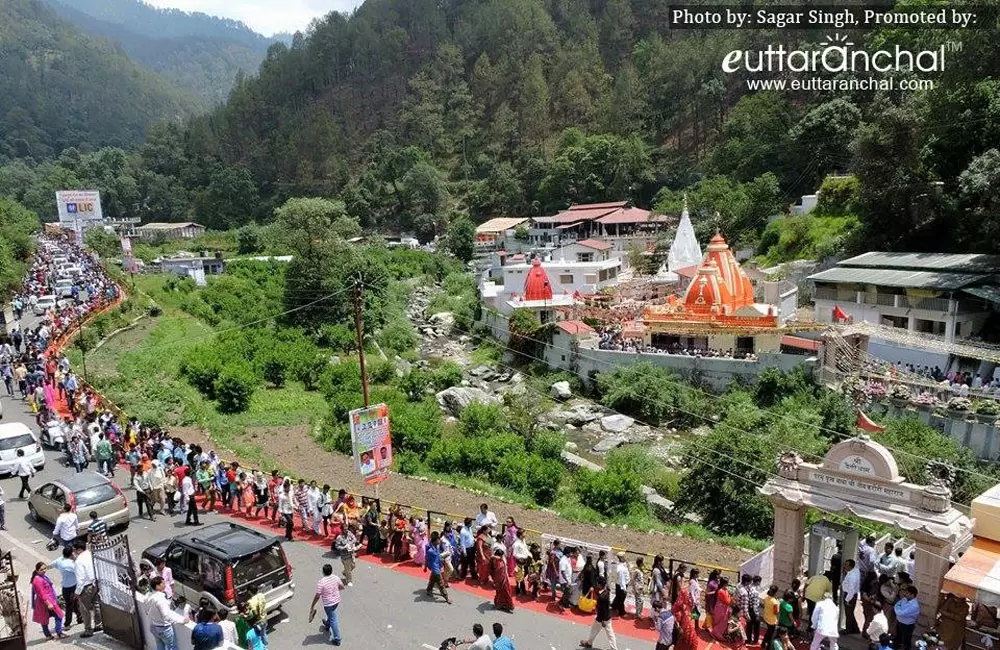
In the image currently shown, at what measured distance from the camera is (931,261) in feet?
112

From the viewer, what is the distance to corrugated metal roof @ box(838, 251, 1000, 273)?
105ft

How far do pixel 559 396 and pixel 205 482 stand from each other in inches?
893

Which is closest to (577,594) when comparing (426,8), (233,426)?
(233,426)

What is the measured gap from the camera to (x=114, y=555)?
11008 millimetres

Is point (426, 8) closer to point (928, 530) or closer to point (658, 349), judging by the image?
point (658, 349)

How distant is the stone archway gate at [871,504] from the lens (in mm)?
10969

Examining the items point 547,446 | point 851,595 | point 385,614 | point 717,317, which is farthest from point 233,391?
point 851,595

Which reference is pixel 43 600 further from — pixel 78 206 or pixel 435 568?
pixel 78 206

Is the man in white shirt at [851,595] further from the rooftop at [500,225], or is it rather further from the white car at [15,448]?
the rooftop at [500,225]

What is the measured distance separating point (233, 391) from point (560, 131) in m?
86.5

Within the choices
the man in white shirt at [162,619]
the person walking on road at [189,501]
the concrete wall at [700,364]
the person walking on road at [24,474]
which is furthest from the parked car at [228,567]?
the concrete wall at [700,364]

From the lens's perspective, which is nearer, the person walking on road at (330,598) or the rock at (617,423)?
the person walking on road at (330,598)

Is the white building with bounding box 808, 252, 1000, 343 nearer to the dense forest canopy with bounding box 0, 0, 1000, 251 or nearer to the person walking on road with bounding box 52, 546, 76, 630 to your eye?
the dense forest canopy with bounding box 0, 0, 1000, 251

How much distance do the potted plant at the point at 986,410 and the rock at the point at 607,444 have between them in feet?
43.3
